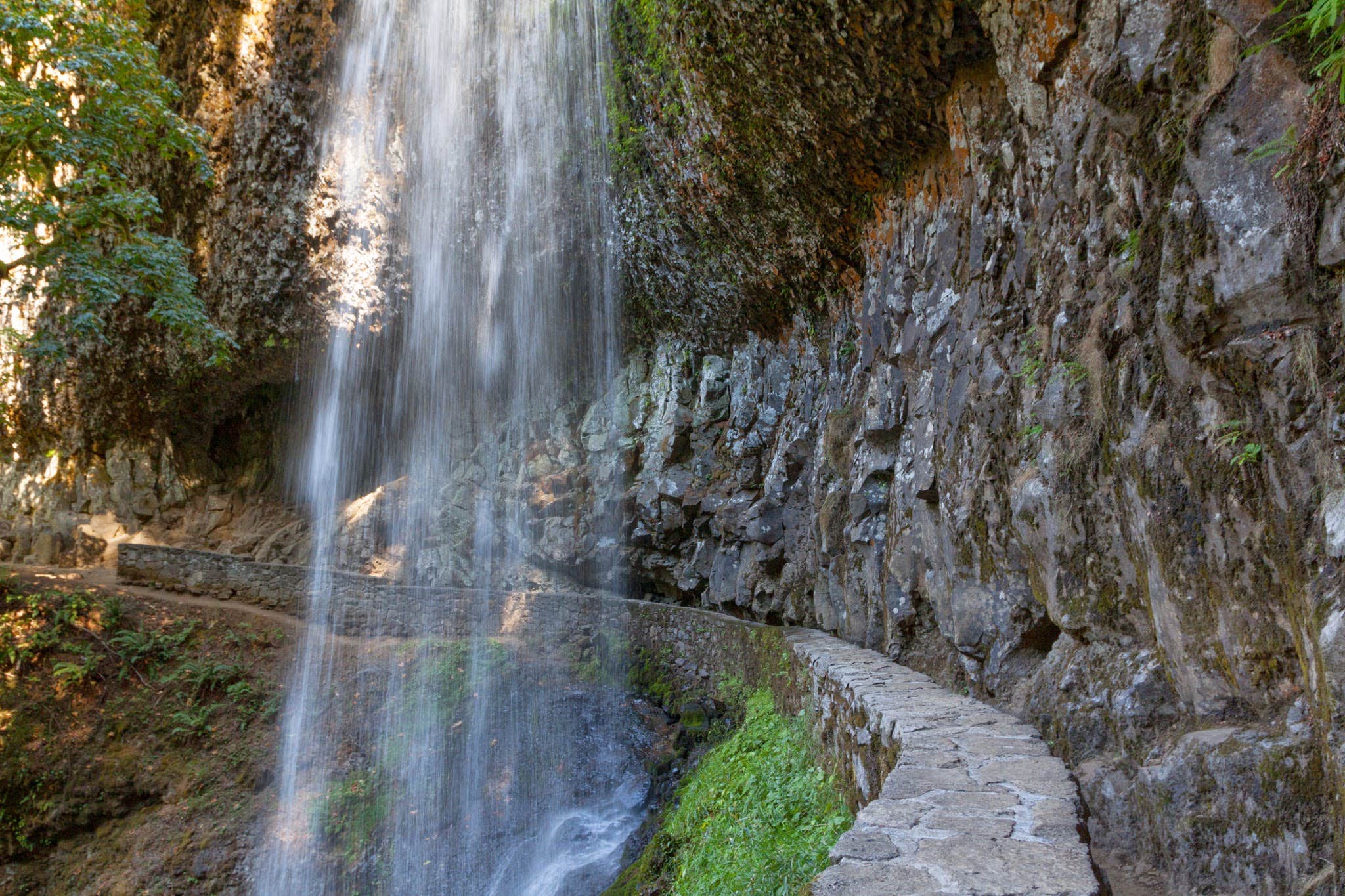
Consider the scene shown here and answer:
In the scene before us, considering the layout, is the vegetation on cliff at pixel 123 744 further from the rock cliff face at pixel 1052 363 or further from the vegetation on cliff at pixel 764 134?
the vegetation on cliff at pixel 764 134

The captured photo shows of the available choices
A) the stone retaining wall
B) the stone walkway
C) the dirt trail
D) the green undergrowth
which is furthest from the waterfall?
the stone walkway

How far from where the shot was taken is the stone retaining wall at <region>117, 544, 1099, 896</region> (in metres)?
1.94

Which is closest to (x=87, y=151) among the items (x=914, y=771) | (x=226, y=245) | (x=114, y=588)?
(x=226, y=245)

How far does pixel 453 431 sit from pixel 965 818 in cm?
1461

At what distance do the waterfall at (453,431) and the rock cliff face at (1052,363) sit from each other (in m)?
2.41

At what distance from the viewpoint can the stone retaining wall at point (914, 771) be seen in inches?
76.4

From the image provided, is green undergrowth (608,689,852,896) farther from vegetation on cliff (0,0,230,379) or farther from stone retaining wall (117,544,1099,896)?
vegetation on cliff (0,0,230,379)

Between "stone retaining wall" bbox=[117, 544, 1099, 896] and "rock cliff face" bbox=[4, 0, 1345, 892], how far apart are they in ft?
1.07

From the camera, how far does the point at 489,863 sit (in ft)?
26.5

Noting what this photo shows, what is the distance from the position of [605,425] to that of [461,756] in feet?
20.9

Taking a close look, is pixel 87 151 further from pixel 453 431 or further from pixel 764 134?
pixel 453 431

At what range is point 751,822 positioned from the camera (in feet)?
16.8

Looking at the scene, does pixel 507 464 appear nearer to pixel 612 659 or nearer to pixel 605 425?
pixel 605 425

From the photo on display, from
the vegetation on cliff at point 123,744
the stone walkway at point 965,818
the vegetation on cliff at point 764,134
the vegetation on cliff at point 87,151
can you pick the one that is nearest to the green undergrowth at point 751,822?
the stone walkway at point 965,818
